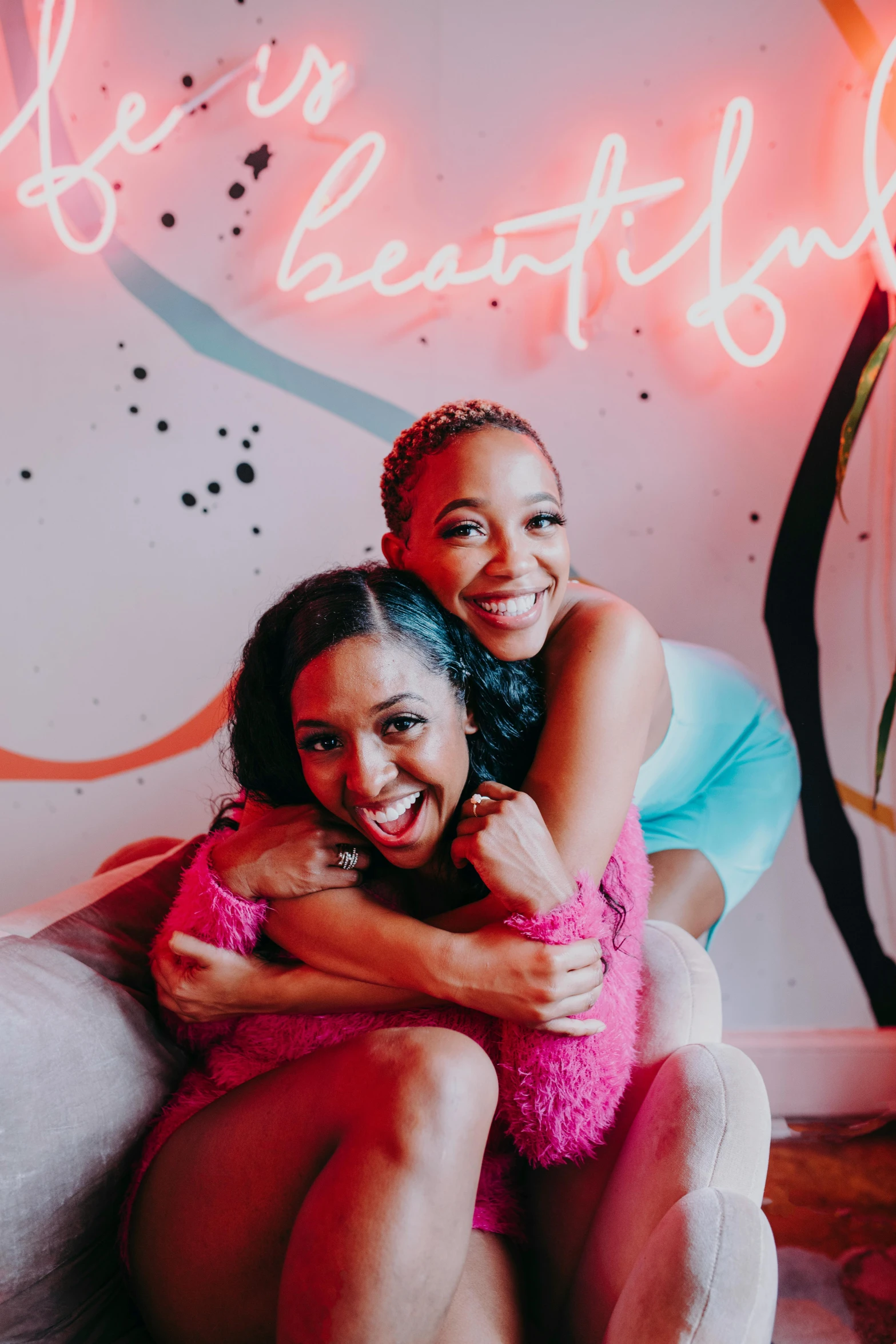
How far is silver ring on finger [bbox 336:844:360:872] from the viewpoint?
1.20m

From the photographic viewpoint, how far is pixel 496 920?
1.14 metres

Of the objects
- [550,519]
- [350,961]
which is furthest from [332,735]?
[550,519]

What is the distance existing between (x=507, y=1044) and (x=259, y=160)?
6.74 ft

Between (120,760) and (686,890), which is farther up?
(120,760)

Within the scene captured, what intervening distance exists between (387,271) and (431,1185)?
1.97m

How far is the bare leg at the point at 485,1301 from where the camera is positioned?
37.2 inches

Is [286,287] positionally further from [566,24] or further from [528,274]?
[566,24]

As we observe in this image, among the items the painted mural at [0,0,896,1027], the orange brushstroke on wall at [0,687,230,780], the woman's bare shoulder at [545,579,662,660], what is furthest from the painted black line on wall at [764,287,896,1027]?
the orange brushstroke on wall at [0,687,230,780]

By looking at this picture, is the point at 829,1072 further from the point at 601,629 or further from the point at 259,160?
the point at 259,160

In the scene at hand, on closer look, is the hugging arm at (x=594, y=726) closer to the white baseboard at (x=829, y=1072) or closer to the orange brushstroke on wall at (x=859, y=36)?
the white baseboard at (x=829, y=1072)

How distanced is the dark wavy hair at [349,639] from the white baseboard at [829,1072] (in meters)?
1.56

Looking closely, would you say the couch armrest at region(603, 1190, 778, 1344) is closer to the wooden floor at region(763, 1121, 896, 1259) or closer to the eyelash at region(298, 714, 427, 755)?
the eyelash at region(298, 714, 427, 755)

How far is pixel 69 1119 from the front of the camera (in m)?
1.01

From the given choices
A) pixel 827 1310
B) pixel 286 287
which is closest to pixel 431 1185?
pixel 827 1310
